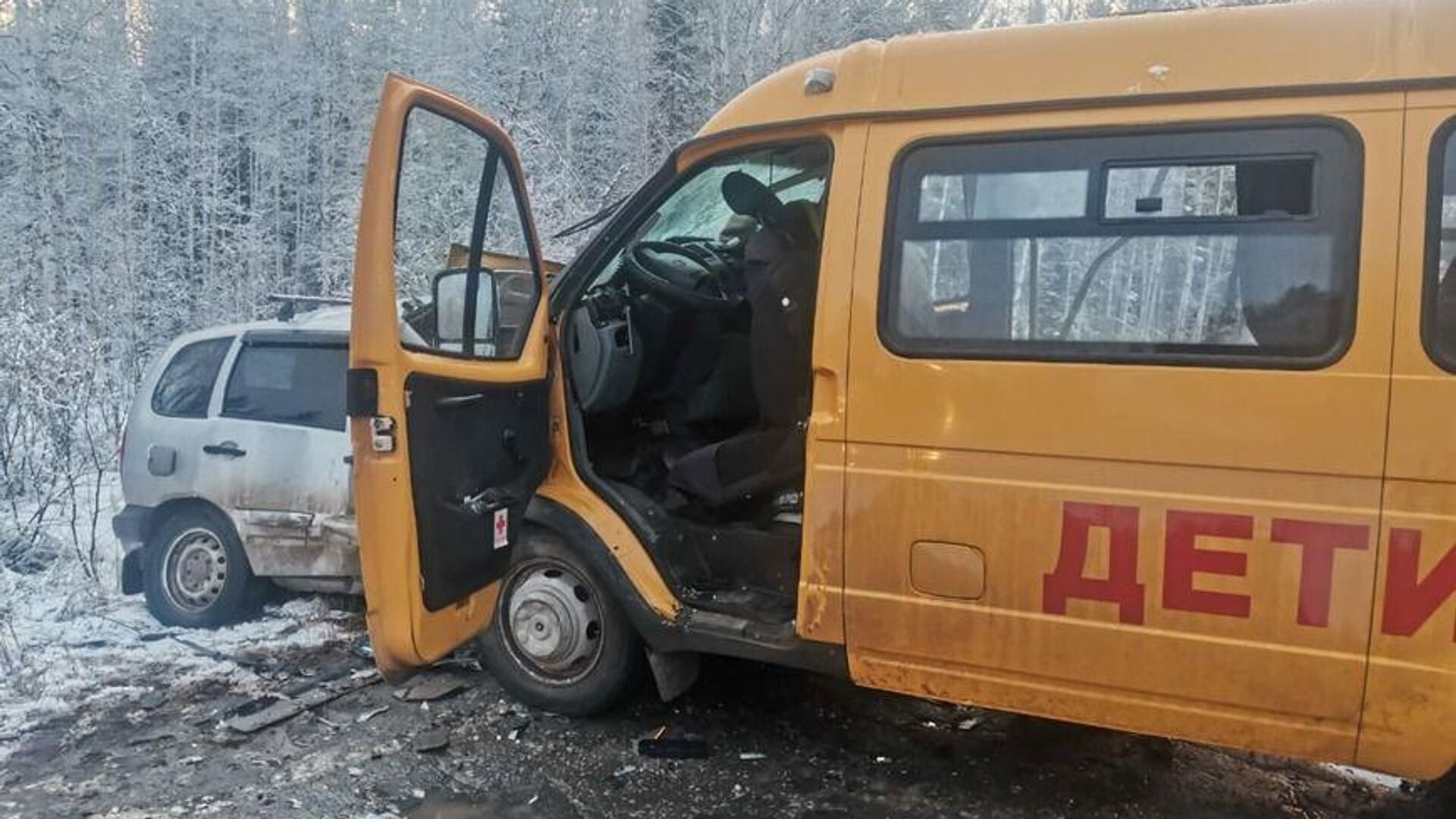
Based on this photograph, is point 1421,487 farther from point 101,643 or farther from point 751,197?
point 101,643

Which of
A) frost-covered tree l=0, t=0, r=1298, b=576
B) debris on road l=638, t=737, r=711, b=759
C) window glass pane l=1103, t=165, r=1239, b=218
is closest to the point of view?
window glass pane l=1103, t=165, r=1239, b=218

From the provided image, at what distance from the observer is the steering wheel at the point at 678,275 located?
4102 millimetres

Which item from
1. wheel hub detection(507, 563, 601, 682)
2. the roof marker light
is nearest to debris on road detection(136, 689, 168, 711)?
wheel hub detection(507, 563, 601, 682)

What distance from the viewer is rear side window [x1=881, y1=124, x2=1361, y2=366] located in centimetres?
268

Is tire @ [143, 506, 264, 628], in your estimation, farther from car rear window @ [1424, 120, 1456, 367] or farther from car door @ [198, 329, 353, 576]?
car rear window @ [1424, 120, 1456, 367]

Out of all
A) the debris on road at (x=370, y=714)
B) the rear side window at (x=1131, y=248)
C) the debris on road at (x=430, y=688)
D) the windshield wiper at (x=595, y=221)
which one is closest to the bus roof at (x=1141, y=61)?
the rear side window at (x=1131, y=248)

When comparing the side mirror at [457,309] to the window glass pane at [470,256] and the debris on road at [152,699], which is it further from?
the debris on road at [152,699]

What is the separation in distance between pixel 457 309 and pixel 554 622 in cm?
135

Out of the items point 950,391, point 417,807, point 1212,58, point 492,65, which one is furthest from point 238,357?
point 492,65

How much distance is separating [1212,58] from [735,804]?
283 centimetres

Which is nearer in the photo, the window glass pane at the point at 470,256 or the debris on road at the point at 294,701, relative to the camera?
the window glass pane at the point at 470,256

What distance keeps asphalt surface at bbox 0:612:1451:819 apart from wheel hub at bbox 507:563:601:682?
26 centimetres

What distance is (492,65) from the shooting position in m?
21.5

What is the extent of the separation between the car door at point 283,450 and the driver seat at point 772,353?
2.26 m
